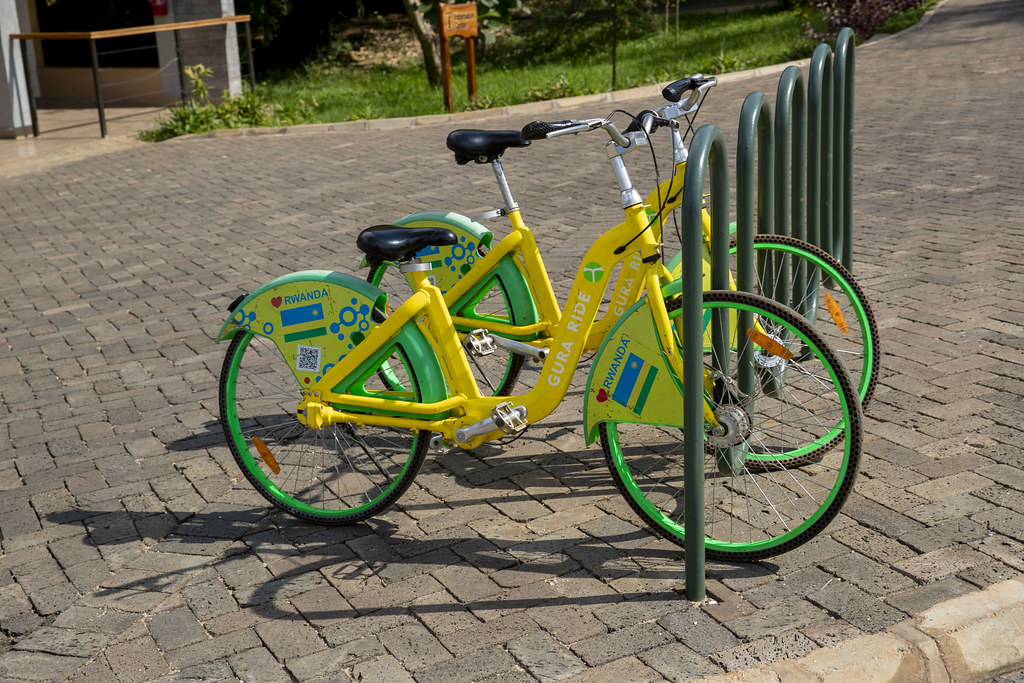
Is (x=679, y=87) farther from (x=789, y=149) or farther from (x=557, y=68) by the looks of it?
(x=557, y=68)

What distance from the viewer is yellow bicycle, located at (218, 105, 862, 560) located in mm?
3545

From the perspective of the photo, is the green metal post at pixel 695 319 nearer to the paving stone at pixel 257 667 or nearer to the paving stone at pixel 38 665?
the paving stone at pixel 257 667

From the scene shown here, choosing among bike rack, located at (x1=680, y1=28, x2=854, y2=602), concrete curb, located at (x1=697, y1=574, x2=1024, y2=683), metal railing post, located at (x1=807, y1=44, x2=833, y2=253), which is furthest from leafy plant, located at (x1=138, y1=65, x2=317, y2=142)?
concrete curb, located at (x1=697, y1=574, x2=1024, y2=683)

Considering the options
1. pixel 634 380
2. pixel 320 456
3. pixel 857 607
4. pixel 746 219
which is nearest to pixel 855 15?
pixel 746 219

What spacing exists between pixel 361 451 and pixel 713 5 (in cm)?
2433

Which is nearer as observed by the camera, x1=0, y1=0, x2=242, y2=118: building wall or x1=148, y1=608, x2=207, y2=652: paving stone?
x1=148, y1=608, x2=207, y2=652: paving stone

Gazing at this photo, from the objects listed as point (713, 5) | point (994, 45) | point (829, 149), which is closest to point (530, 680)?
point (829, 149)

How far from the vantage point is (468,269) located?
4684mm

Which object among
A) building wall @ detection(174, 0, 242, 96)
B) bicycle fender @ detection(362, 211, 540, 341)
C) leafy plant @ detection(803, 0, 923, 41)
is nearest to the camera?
bicycle fender @ detection(362, 211, 540, 341)

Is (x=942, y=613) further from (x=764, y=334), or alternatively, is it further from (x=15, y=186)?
(x=15, y=186)

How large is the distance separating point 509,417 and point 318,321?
2.56 ft

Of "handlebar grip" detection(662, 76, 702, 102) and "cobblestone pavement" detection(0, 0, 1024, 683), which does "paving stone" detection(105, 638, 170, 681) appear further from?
"handlebar grip" detection(662, 76, 702, 102)

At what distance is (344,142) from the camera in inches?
508

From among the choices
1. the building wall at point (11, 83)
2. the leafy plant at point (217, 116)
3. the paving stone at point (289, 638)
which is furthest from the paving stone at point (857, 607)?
the building wall at point (11, 83)
